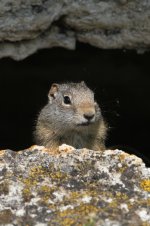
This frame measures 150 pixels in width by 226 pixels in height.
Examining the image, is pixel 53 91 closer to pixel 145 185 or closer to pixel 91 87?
pixel 91 87

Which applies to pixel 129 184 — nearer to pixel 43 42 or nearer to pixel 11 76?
pixel 43 42

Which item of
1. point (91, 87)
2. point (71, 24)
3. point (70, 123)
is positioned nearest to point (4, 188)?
point (70, 123)

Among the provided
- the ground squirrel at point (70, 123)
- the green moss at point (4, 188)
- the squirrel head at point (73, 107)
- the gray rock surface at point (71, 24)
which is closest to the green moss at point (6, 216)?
the green moss at point (4, 188)

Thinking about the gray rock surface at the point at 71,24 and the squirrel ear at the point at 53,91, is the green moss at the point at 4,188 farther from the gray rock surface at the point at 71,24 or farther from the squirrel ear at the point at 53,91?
the squirrel ear at the point at 53,91

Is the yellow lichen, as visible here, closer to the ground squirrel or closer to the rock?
the rock

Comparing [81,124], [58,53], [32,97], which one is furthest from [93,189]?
[32,97]
